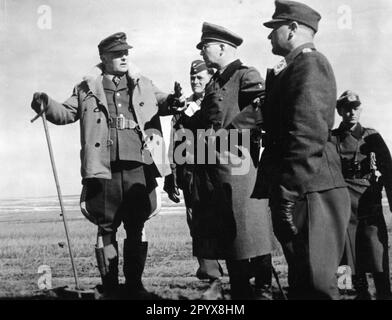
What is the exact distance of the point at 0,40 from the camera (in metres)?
5.74

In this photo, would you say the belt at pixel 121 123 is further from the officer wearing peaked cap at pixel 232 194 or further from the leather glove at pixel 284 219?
the leather glove at pixel 284 219

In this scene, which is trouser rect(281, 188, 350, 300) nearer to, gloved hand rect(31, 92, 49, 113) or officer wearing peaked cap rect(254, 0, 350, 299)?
officer wearing peaked cap rect(254, 0, 350, 299)

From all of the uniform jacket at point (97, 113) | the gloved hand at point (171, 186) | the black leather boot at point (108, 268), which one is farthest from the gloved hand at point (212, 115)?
the black leather boot at point (108, 268)

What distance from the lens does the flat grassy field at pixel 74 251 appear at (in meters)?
5.55

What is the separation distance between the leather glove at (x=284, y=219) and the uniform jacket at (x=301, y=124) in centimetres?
5

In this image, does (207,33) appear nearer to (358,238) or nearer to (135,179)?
(135,179)

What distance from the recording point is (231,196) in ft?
14.7

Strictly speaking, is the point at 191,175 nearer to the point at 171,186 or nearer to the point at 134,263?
the point at 171,186

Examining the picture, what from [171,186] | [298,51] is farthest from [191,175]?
[298,51]

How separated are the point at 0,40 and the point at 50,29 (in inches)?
20.4

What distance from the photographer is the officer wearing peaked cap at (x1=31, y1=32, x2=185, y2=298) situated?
16.8ft

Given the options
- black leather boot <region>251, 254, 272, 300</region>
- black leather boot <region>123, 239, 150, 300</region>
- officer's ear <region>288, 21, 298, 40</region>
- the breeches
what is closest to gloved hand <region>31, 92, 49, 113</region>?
the breeches

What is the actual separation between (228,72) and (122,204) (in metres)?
1.57
